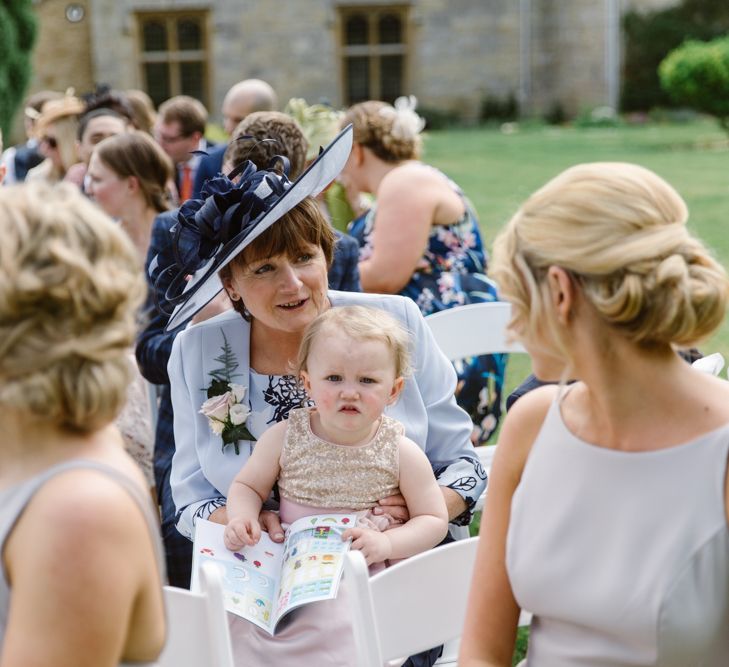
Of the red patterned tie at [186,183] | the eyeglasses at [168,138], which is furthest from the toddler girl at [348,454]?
the eyeglasses at [168,138]

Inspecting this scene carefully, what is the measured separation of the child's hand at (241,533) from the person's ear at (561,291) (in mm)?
1093

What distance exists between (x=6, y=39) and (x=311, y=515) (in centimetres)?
1835

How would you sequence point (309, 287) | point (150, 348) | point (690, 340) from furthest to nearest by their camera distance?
point (150, 348) → point (309, 287) → point (690, 340)

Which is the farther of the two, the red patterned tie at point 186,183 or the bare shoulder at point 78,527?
the red patterned tie at point 186,183

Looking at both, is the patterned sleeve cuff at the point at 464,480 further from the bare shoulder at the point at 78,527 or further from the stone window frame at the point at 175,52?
the stone window frame at the point at 175,52

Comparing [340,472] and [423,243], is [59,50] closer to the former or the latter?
[423,243]

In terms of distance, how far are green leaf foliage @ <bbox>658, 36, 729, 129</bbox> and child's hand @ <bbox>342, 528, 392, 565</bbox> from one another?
66.8ft

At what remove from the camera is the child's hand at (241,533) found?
109 inches

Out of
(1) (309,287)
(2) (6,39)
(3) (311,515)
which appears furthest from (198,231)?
(2) (6,39)

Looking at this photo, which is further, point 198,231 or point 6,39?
point 6,39

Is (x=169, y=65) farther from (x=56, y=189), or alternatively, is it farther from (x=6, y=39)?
(x=56, y=189)

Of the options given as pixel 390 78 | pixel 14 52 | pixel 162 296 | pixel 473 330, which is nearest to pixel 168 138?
pixel 473 330

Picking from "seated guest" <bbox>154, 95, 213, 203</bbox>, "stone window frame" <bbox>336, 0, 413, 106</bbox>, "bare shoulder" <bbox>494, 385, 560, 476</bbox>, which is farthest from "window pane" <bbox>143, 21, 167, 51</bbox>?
"bare shoulder" <bbox>494, 385, 560, 476</bbox>

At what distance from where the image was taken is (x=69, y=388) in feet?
5.04
